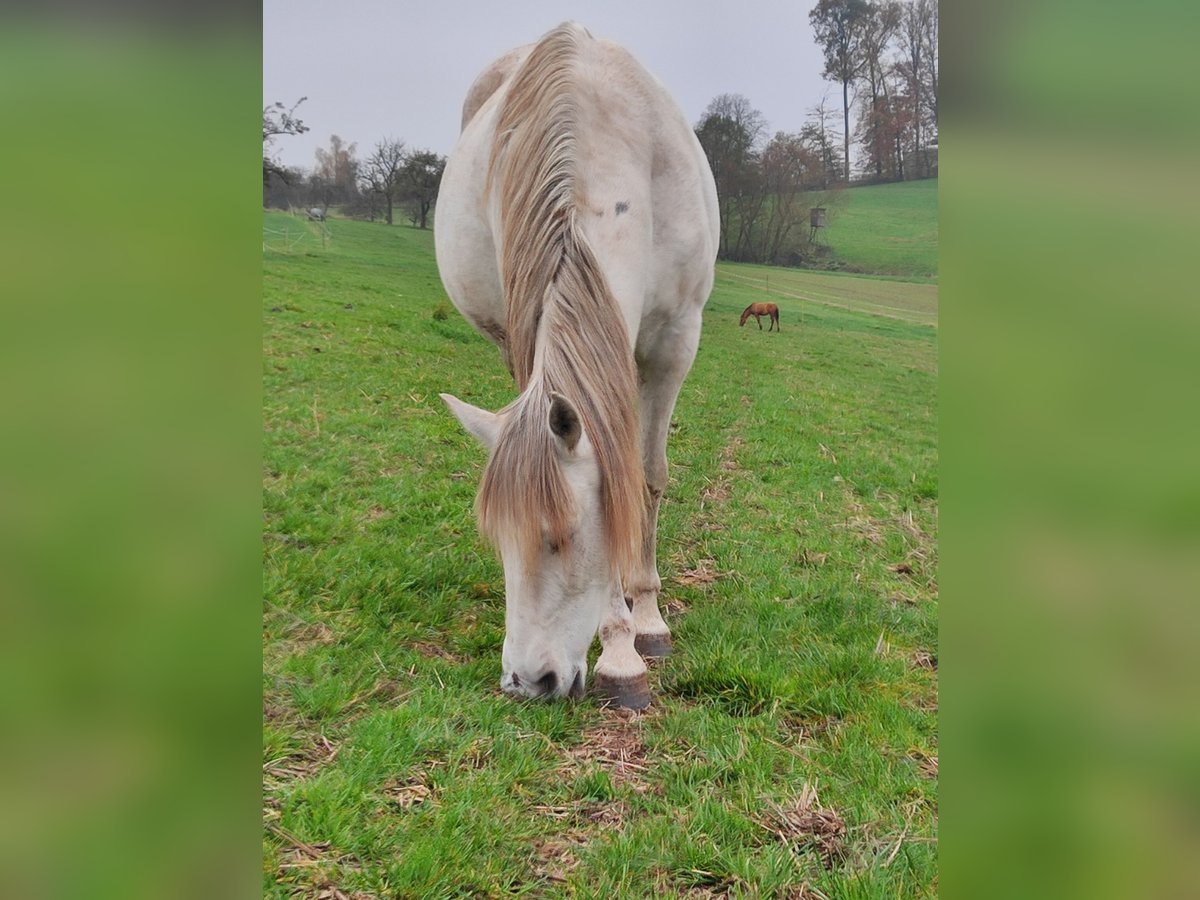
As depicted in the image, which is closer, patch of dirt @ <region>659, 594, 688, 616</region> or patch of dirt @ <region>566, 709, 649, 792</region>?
patch of dirt @ <region>566, 709, 649, 792</region>

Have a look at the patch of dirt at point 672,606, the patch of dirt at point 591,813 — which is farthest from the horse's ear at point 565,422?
the patch of dirt at point 672,606

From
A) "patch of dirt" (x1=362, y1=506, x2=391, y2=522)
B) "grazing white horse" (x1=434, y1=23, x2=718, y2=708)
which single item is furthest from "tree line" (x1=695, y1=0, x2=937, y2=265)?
"patch of dirt" (x1=362, y1=506, x2=391, y2=522)

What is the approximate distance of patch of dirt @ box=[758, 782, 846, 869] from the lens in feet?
5.06

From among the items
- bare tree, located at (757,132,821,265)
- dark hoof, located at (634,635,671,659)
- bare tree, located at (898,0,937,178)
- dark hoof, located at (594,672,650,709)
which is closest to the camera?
bare tree, located at (898,0,937,178)

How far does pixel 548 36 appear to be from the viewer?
248cm

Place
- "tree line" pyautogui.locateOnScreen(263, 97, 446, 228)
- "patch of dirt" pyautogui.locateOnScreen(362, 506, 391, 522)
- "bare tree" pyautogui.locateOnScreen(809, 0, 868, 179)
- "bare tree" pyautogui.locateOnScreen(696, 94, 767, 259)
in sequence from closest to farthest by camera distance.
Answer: "bare tree" pyautogui.locateOnScreen(809, 0, 868, 179), "tree line" pyautogui.locateOnScreen(263, 97, 446, 228), "patch of dirt" pyautogui.locateOnScreen(362, 506, 391, 522), "bare tree" pyautogui.locateOnScreen(696, 94, 767, 259)

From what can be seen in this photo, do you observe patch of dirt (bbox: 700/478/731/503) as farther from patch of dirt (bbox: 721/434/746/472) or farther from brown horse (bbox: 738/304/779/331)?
brown horse (bbox: 738/304/779/331)

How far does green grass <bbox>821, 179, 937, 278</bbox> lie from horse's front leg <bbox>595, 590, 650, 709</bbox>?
5.05ft

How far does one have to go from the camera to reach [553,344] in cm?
205

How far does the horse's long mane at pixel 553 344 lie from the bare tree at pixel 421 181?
2.47m
